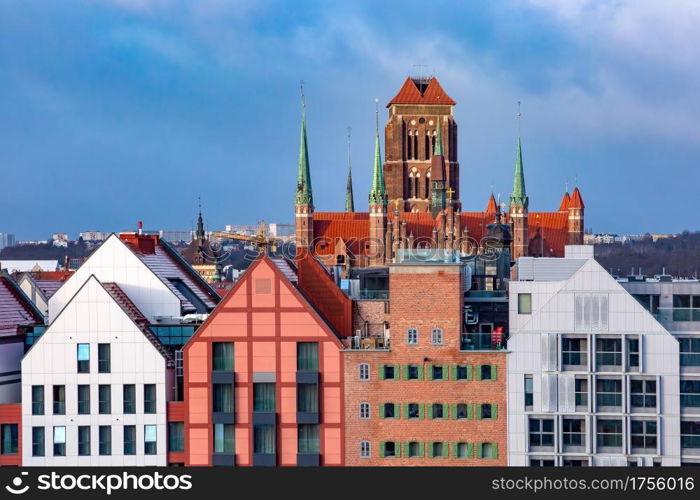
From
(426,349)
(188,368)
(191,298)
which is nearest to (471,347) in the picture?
(426,349)

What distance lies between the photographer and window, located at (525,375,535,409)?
2756 inches

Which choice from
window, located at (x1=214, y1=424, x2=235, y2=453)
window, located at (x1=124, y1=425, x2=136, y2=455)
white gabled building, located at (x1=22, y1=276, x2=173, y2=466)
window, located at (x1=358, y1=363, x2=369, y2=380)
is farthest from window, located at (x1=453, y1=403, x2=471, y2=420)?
window, located at (x1=124, y1=425, x2=136, y2=455)

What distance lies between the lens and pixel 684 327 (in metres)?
70.9

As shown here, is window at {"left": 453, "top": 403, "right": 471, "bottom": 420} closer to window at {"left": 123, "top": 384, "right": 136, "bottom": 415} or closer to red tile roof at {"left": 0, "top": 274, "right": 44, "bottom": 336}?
window at {"left": 123, "top": 384, "right": 136, "bottom": 415}

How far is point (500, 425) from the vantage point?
70125 mm

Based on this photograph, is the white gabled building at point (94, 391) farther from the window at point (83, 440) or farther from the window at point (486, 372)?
the window at point (486, 372)


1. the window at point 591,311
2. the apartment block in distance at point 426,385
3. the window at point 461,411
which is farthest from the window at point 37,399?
the window at point 591,311

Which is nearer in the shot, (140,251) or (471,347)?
(471,347)

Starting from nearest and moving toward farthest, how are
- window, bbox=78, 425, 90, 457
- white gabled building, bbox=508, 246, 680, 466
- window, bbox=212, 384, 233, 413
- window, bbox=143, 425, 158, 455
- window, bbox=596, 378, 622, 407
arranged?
white gabled building, bbox=508, 246, 680, 466 < window, bbox=596, 378, 622, 407 < window, bbox=143, 425, 158, 455 < window, bbox=78, 425, 90, 457 < window, bbox=212, 384, 233, 413

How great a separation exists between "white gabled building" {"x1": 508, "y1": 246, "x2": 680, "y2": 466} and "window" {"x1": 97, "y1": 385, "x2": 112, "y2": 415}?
17.5m

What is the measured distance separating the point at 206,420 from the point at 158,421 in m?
2.10

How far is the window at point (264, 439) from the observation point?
70688mm

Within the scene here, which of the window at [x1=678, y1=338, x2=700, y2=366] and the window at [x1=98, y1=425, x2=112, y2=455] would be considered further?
the window at [x1=98, y1=425, x2=112, y2=455]
